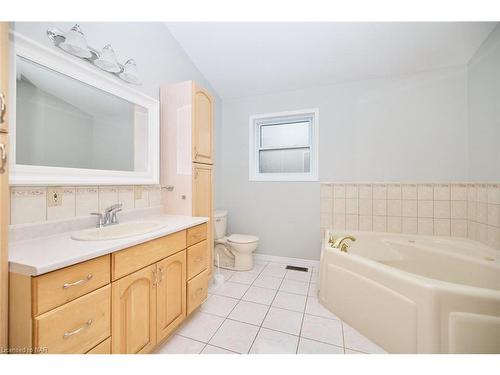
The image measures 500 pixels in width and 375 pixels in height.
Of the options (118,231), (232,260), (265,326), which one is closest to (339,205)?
(232,260)

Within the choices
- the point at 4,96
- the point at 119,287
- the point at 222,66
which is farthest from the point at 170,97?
the point at 119,287

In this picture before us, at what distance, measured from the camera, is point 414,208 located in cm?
221

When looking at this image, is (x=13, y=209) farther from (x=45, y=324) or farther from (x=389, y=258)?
(x=389, y=258)

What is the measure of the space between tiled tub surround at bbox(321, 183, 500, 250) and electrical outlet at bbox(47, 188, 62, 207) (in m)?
2.42

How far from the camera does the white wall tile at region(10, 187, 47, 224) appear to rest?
99cm

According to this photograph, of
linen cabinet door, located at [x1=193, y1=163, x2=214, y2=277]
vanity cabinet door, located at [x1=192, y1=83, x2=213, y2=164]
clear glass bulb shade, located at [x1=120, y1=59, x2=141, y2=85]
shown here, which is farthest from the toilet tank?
clear glass bulb shade, located at [x1=120, y1=59, x2=141, y2=85]

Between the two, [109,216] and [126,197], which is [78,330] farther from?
[126,197]

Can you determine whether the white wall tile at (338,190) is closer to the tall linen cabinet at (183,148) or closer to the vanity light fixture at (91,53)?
the tall linen cabinet at (183,148)

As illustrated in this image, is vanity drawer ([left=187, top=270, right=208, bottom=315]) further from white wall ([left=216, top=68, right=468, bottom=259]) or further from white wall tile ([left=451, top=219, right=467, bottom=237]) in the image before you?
white wall tile ([left=451, top=219, right=467, bottom=237])

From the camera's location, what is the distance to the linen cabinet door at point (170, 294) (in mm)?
1196

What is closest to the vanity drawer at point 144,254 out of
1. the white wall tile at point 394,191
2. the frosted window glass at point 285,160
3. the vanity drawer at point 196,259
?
the vanity drawer at point 196,259

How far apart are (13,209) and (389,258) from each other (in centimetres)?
277

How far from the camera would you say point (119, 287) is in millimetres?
963

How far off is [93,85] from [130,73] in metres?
0.29
